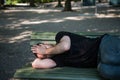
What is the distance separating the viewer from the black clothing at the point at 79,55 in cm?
491

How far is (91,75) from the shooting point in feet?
14.8

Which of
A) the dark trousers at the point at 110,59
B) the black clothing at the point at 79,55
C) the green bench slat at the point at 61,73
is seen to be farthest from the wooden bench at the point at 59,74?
the dark trousers at the point at 110,59

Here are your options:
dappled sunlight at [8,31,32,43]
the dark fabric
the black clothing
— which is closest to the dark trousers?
the dark fabric

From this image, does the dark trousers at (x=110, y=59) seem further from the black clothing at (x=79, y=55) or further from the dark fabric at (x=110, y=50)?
the black clothing at (x=79, y=55)

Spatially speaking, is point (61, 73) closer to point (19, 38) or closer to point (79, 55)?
point (79, 55)

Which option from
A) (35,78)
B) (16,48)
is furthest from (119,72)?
(16,48)

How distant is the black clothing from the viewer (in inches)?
193

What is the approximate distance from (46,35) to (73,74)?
139 cm

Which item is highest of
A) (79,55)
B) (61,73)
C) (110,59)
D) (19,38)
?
(110,59)

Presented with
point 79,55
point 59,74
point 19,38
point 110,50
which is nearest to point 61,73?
point 59,74

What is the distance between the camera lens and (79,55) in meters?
4.93

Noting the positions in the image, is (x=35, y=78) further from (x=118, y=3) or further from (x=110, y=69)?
(x=118, y=3)

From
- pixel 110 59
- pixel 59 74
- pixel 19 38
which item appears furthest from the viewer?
pixel 19 38

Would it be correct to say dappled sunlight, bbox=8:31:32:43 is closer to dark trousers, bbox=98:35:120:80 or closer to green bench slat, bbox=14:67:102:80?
green bench slat, bbox=14:67:102:80
